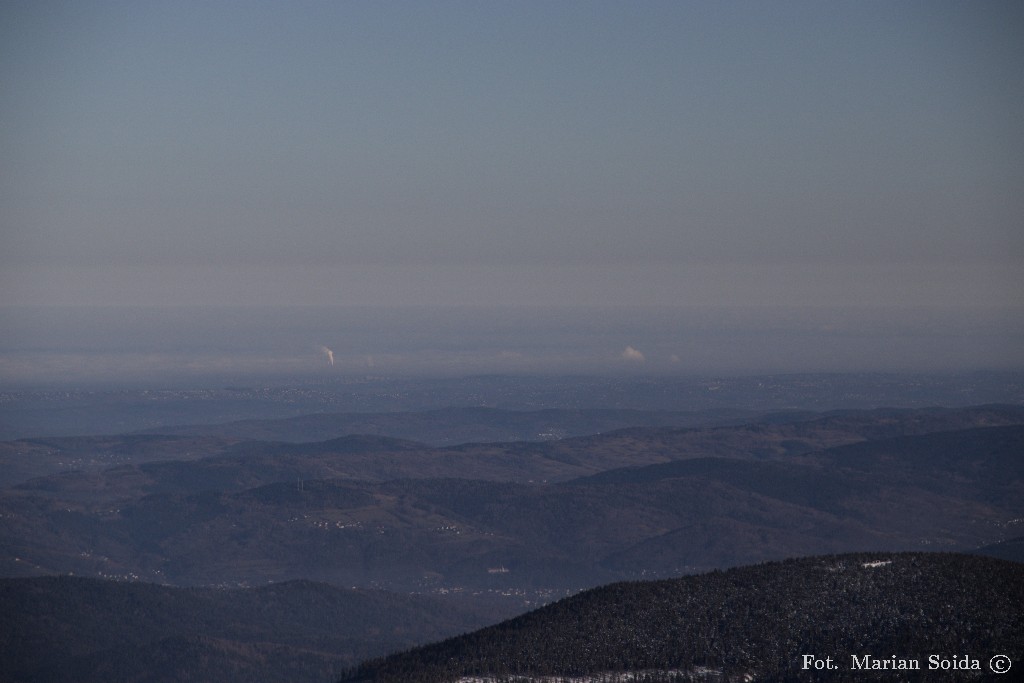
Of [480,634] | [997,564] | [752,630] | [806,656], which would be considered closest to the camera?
[806,656]

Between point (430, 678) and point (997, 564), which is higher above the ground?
point (997, 564)

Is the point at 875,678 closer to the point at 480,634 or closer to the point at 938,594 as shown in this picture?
the point at 938,594

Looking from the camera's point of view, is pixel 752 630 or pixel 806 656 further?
pixel 752 630

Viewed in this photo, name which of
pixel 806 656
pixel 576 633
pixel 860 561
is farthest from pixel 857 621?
pixel 576 633

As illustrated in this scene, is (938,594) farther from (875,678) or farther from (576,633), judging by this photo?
(576,633)

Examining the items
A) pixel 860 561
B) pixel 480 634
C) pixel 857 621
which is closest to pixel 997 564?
pixel 860 561

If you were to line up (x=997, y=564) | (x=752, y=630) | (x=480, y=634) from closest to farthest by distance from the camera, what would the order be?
(x=752, y=630), (x=997, y=564), (x=480, y=634)
